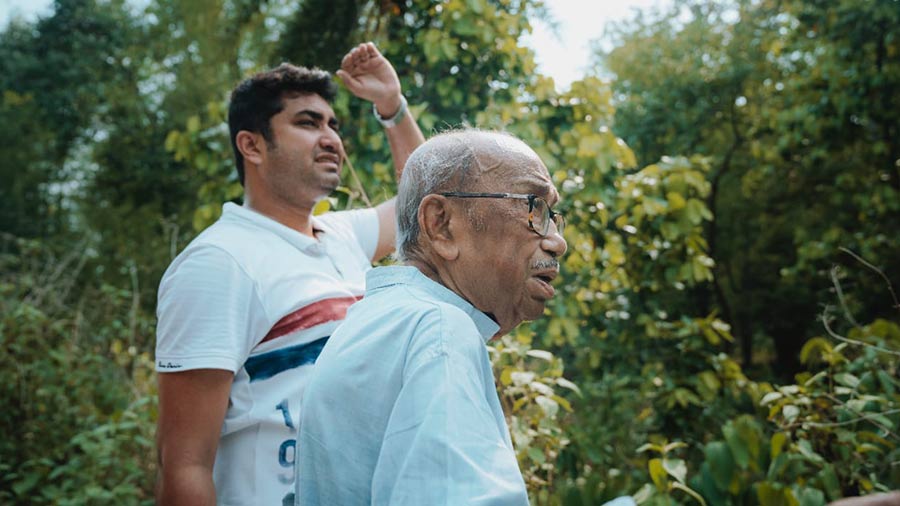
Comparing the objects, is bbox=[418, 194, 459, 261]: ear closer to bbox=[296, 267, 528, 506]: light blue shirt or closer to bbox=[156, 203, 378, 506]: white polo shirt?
bbox=[296, 267, 528, 506]: light blue shirt

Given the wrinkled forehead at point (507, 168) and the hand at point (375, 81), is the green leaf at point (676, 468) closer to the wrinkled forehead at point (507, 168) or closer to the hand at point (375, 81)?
the hand at point (375, 81)

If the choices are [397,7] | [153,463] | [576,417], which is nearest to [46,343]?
[153,463]

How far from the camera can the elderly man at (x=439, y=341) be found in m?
0.95

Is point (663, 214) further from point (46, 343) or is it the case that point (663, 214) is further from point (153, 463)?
point (46, 343)

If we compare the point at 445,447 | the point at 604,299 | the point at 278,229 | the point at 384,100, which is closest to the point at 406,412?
the point at 445,447

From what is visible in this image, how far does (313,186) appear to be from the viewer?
2.27 metres

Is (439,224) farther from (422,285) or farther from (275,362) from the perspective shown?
(275,362)

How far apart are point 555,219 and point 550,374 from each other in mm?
1821

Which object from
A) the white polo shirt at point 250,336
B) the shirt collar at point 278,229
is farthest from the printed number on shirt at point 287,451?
the shirt collar at point 278,229

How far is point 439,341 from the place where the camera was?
3.40 feet

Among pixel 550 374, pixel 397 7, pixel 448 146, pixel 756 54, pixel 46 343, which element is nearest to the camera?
pixel 448 146

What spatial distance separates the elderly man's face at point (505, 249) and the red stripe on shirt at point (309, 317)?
671 mm

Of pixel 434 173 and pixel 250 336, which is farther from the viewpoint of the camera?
pixel 250 336

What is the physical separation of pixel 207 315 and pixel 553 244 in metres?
0.84
